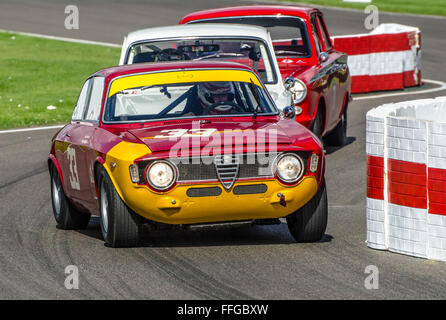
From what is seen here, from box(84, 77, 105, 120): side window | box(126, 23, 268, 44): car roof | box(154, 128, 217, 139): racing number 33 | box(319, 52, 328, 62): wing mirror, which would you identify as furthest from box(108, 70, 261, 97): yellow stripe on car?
box(319, 52, 328, 62): wing mirror

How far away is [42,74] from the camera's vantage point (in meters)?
25.4

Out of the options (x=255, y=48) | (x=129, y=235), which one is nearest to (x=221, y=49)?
(x=255, y=48)

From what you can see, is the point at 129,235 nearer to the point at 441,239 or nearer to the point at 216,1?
the point at 441,239

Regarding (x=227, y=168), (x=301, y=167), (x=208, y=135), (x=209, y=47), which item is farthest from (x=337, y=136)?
(x=227, y=168)

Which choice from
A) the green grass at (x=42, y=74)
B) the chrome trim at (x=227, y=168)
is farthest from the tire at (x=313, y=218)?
the green grass at (x=42, y=74)

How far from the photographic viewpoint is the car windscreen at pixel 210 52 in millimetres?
12867

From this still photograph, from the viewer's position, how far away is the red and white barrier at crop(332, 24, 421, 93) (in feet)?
71.6

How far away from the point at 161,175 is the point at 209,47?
16.3ft

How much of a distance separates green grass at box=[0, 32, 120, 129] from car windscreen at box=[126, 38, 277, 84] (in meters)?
5.95

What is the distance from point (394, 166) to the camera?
862 cm

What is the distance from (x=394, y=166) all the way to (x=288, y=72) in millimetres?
5583

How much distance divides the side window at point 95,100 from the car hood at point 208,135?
2.71 ft

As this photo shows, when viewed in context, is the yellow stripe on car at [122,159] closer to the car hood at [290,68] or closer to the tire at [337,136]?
the car hood at [290,68]

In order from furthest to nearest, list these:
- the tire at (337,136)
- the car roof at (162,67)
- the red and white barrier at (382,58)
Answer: the red and white barrier at (382,58), the tire at (337,136), the car roof at (162,67)
